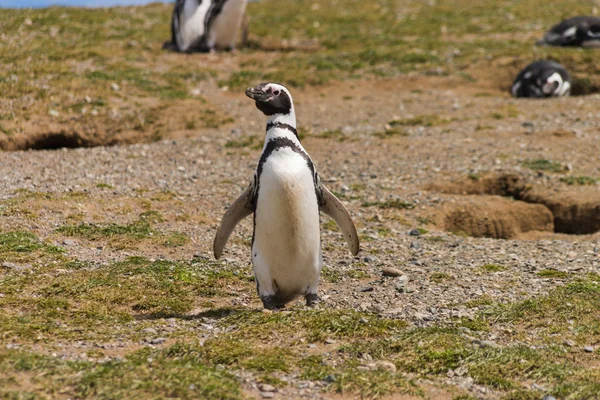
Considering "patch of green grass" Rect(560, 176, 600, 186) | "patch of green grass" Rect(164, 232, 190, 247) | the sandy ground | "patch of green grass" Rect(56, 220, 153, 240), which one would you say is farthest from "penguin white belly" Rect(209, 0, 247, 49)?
"patch of green grass" Rect(164, 232, 190, 247)

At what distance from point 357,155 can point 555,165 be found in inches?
100.0

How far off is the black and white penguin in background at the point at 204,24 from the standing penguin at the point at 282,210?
423 inches

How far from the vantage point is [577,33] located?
1609 cm

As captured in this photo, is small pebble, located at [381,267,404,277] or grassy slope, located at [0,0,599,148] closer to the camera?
small pebble, located at [381,267,404,277]

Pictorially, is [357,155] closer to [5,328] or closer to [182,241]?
[182,241]

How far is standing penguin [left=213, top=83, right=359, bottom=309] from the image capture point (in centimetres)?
545

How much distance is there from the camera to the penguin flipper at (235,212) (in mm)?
5742

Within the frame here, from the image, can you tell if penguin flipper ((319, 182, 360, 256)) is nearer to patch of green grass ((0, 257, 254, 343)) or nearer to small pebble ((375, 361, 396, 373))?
patch of green grass ((0, 257, 254, 343))

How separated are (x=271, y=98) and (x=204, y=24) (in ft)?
35.7

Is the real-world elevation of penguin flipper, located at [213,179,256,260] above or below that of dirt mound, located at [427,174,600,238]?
above

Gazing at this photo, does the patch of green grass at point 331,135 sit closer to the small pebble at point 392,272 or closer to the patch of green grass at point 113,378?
the small pebble at point 392,272

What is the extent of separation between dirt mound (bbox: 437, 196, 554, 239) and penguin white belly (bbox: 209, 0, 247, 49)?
8.32 m

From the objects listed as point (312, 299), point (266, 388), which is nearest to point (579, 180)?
point (312, 299)

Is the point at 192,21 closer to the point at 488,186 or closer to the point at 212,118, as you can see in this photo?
the point at 212,118
